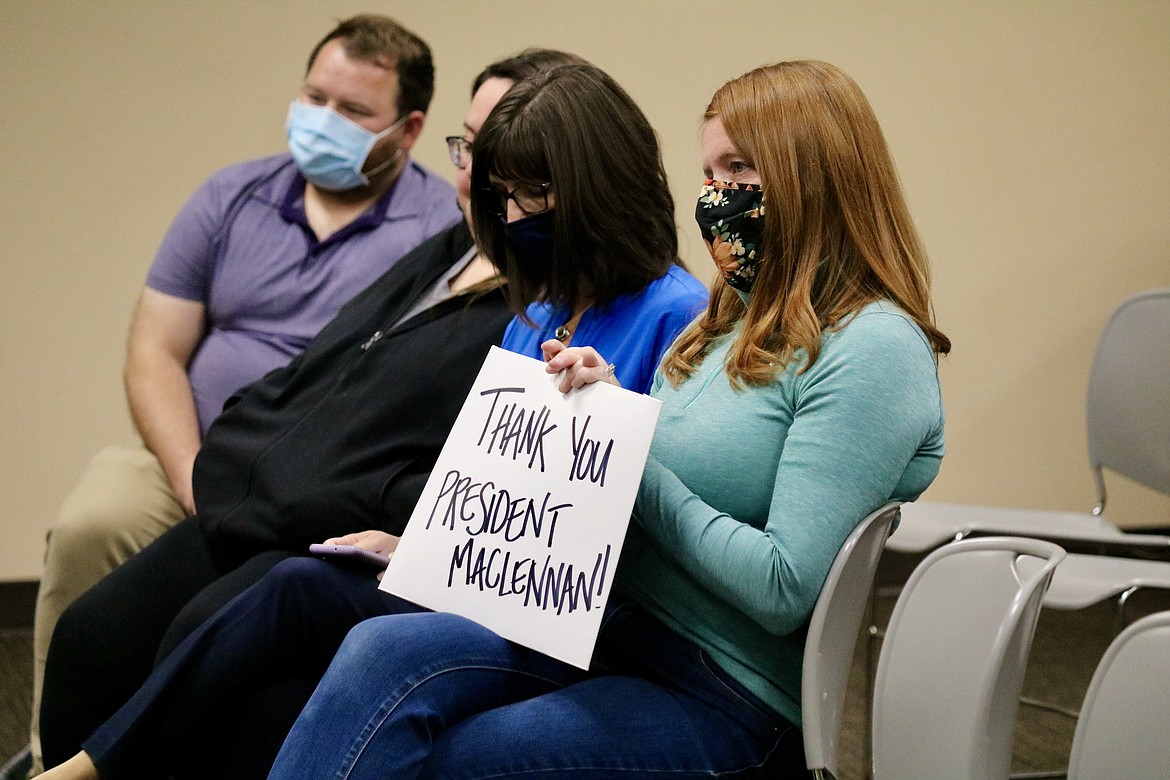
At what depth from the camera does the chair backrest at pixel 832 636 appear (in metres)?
1.30

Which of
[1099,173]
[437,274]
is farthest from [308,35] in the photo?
[1099,173]

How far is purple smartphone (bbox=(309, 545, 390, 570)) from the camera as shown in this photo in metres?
1.68

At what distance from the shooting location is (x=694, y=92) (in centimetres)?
380

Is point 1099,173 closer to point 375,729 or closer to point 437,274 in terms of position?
point 437,274

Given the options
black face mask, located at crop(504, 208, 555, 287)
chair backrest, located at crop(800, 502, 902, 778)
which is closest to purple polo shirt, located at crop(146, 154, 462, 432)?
black face mask, located at crop(504, 208, 555, 287)

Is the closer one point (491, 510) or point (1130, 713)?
point (1130, 713)

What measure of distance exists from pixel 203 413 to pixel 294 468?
28.6 inches

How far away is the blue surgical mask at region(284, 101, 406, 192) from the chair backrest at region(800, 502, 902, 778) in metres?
1.80

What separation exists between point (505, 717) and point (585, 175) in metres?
0.83

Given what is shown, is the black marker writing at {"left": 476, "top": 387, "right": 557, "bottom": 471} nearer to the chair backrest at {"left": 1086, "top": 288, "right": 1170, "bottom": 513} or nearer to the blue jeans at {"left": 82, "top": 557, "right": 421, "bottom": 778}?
the blue jeans at {"left": 82, "top": 557, "right": 421, "bottom": 778}

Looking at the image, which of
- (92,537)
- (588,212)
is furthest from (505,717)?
(92,537)

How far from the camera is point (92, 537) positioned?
2467mm

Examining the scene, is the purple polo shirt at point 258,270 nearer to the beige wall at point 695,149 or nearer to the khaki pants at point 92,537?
the khaki pants at point 92,537

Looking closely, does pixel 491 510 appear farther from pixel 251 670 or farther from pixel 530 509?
pixel 251 670
